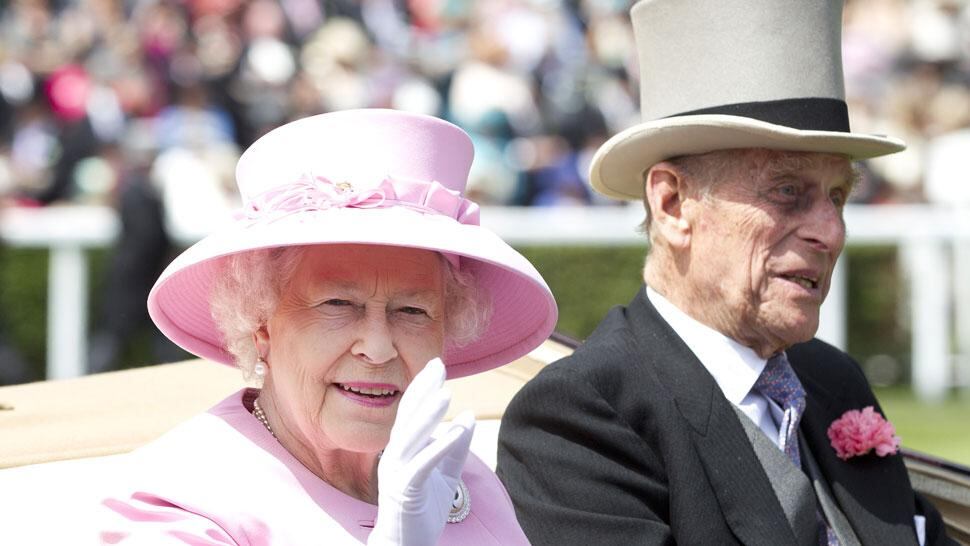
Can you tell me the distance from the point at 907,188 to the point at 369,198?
404 inches

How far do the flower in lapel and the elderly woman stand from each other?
3.88ft

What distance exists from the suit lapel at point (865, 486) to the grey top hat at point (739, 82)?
632 mm

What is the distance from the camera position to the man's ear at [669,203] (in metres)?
3.54

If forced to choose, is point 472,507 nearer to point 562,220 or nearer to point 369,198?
point 369,198

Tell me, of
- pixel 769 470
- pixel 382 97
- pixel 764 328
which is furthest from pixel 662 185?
pixel 382 97

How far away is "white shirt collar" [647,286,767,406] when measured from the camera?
3.41 metres

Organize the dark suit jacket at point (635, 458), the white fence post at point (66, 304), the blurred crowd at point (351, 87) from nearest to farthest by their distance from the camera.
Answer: the dark suit jacket at point (635, 458), the white fence post at point (66, 304), the blurred crowd at point (351, 87)

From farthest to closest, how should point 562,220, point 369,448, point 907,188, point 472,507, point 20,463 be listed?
point 907,188, point 562,220, point 20,463, point 472,507, point 369,448

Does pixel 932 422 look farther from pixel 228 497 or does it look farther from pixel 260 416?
pixel 228 497

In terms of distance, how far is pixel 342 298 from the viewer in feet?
8.03

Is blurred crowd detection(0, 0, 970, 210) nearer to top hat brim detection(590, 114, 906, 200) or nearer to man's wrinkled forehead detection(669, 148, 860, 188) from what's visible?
top hat brim detection(590, 114, 906, 200)

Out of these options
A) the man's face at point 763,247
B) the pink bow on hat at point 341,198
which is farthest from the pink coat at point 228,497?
the man's face at point 763,247

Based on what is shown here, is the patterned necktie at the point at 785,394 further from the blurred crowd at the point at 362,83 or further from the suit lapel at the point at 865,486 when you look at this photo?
the blurred crowd at the point at 362,83

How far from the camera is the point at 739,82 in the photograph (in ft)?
11.6
